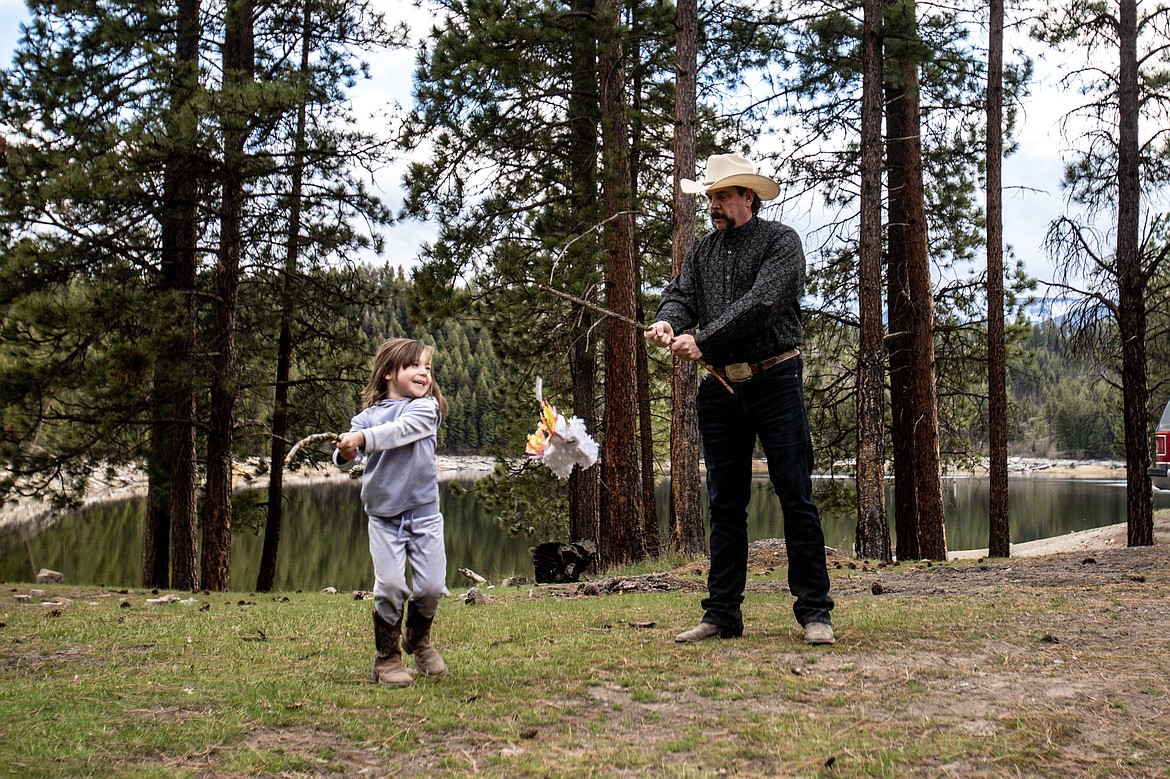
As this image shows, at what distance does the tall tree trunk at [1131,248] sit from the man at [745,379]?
1157cm

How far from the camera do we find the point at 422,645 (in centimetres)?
448

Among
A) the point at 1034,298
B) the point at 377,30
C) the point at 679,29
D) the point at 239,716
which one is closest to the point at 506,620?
the point at 239,716

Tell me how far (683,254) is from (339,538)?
37047 millimetres

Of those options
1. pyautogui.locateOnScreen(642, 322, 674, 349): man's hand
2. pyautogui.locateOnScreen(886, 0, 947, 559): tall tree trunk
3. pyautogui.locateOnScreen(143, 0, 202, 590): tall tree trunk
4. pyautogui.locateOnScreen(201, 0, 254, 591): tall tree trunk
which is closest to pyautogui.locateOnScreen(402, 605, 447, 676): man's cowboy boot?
pyautogui.locateOnScreen(642, 322, 674, 349): man's hand

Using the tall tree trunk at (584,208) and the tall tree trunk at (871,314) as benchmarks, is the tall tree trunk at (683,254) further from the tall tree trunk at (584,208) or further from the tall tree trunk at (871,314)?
the tall tree trunk at (871,314)

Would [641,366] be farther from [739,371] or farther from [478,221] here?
[739,371]

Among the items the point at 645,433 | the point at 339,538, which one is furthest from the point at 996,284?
the point at 339,538

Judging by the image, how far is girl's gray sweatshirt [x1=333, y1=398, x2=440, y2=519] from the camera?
4324mm

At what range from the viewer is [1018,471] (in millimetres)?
125125

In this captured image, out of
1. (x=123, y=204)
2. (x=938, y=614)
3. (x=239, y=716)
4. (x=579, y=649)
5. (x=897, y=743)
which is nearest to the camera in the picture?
(x=897, y=743)

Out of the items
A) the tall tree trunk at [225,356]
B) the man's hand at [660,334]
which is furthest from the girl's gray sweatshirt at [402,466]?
the tall tree trunk at [225,356]

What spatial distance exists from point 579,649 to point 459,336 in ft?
415

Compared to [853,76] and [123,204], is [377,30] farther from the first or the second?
[853,76]

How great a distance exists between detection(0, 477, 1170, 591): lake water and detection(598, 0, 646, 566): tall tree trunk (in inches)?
211
